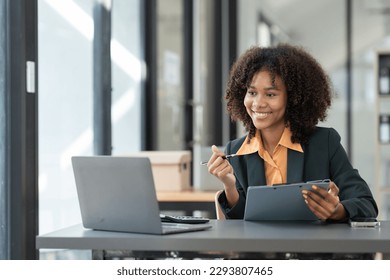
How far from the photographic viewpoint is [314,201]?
7.27ft

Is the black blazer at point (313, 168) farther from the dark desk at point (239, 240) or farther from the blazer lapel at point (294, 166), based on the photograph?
the dark desk at point (239, 240)

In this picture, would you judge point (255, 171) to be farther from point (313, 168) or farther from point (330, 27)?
point (330, 27)

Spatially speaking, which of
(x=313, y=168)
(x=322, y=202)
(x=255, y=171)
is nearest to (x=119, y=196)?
(x=322, y=202)

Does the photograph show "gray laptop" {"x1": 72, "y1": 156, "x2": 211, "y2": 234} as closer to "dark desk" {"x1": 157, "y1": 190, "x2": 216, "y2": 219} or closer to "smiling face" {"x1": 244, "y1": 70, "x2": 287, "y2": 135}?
"smiling face" {"x1": 244, "y1": 70, "x2": 287, "y2": 135}

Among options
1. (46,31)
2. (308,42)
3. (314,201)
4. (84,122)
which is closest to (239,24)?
(308,42)

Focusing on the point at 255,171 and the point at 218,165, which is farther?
the point at 255,171

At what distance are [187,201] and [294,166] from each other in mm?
1378

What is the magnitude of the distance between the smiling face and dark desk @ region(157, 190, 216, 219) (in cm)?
127

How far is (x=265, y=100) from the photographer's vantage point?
2.62 meters

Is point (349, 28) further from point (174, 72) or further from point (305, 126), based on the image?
point (305, 126)

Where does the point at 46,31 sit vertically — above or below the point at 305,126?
above

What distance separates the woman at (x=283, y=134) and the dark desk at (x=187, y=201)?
117 cm
